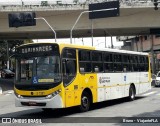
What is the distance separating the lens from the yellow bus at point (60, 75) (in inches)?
557

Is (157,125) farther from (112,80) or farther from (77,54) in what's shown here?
(112,80)

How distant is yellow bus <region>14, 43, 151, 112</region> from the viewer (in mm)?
14141

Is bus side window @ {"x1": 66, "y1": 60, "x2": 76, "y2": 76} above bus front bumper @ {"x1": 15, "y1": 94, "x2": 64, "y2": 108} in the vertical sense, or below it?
above

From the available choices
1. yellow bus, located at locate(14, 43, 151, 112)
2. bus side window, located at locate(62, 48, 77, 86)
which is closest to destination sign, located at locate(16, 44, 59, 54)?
yellow bus, located at locate(14, 43, 151, 112)

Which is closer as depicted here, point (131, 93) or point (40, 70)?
point (40, 70)

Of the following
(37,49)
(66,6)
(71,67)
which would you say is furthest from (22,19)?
(71,67)

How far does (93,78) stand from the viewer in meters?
16.6

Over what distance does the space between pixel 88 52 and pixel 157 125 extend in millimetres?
5562

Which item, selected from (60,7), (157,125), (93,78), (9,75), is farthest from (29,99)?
(9,75)

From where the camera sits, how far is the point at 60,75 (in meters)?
14.2

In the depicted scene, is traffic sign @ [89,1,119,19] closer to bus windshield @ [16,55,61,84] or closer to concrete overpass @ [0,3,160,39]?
concrete overpass @ [0,3,160,39]

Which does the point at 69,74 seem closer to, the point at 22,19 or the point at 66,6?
the point at 66,6

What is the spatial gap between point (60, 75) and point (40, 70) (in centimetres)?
77

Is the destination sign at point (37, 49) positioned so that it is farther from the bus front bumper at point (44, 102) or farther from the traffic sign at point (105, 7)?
the traffic sign at point (105, 7)
